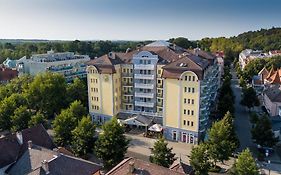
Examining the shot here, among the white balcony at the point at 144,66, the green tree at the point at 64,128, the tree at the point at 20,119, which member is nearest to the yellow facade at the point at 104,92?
the white balcony at the point at 144,66

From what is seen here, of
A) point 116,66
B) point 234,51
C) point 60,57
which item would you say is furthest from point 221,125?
point 234,51

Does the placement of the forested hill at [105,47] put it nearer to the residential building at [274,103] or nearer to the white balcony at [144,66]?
the white balcony at [144,66]

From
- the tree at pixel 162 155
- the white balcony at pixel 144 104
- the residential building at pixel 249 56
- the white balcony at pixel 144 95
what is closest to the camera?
the tree at pixel 162 155

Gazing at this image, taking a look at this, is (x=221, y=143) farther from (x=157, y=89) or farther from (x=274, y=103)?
(x=274, y=103)

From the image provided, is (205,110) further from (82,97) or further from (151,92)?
(82,97)

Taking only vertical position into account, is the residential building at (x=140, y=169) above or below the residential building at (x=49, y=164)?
above

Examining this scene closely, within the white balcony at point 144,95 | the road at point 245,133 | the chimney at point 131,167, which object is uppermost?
the white balcony at point 144,95

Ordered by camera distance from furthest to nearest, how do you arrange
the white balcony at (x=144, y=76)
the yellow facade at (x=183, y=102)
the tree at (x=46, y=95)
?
the tree at (x=46, y=95) < the white balcony at (x=144, y=76) < the yellow facade at (x=183, y=102)
